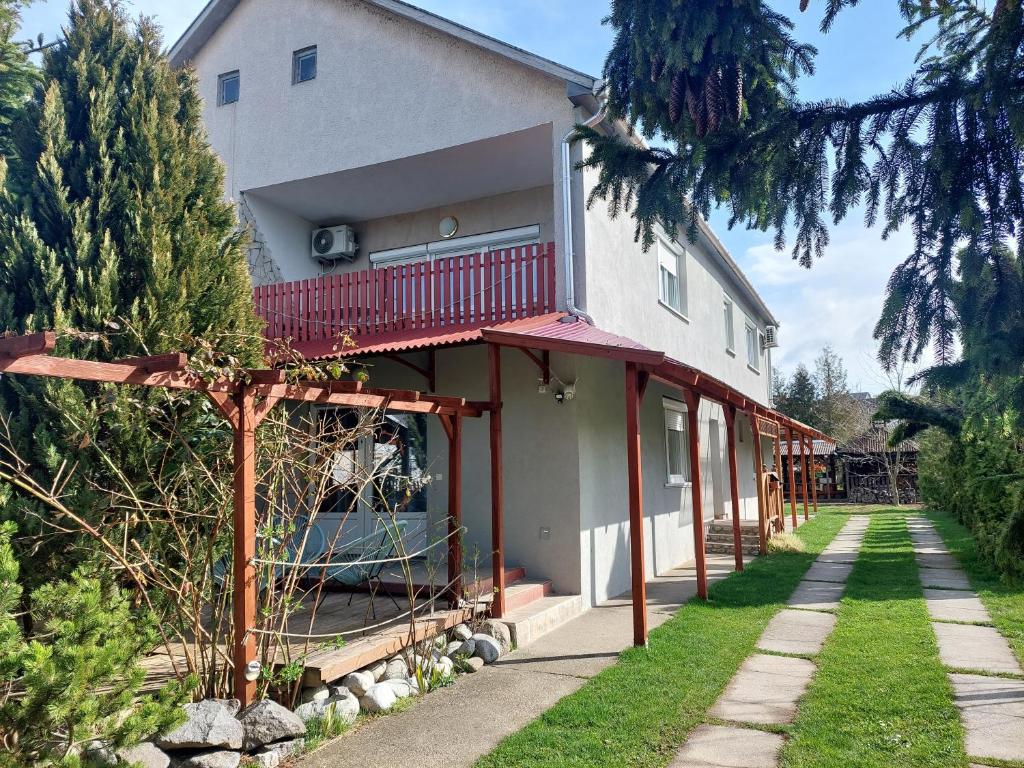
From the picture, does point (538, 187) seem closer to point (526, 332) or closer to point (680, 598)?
point (526, 332)

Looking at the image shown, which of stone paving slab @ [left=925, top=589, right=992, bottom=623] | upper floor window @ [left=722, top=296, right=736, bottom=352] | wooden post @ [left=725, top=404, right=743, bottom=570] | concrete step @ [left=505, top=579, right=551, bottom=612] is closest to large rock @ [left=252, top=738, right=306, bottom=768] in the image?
concrete step @ [left=505, top=579, right=551, bottom=612]

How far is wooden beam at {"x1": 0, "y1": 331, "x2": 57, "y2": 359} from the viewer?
3.77 metres

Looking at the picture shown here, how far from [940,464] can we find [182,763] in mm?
25285

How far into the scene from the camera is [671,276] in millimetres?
14781

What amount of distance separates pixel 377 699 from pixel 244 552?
1665 mm

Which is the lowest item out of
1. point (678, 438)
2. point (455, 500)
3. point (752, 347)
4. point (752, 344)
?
point (455, 500)

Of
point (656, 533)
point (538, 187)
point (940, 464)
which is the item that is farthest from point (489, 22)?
point (940, 464)

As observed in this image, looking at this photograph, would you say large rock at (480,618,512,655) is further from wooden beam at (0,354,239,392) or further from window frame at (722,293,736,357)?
Result: window frame at (722,293,736,357)

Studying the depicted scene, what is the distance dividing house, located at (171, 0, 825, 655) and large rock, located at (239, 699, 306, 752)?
3.16 meters

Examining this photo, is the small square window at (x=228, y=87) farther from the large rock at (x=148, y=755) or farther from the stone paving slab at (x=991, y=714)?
the stone paving slab at (x=991, y=714)

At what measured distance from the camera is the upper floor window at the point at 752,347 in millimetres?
22078

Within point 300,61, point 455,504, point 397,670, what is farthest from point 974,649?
point 300,61

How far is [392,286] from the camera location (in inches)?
430

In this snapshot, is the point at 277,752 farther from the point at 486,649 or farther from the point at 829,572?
the point at 829,572
